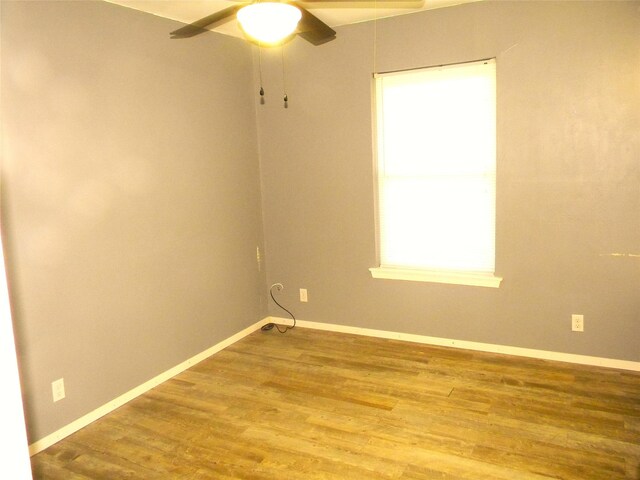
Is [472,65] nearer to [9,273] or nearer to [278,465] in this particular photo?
[278,465]

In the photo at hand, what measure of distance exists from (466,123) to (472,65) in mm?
392

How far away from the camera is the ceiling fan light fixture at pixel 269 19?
183 centimetres

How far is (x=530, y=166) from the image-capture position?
3.27 m

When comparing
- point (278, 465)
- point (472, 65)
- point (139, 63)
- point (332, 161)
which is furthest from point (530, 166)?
point (139, 63)

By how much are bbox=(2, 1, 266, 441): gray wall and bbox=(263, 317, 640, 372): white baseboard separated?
745mm

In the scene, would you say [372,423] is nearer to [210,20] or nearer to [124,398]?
[124,398]

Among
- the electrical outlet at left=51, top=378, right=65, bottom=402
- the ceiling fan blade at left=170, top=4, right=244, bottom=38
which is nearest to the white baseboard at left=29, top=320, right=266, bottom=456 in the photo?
the electrical outlet at left=51, top=378, right=65, bottom=402

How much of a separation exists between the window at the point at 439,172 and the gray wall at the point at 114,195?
1243mm

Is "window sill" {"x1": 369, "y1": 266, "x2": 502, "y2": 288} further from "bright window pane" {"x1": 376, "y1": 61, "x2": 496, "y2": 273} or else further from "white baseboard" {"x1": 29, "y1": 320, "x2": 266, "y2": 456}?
"white baseboard" {"x1": 29, "y1": 320, "x2": 266, "y2": 456}

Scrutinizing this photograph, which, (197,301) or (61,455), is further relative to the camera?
(197,301)

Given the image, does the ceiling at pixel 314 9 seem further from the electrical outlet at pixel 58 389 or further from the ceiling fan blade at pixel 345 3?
the electrical outlet at pixel 58 389

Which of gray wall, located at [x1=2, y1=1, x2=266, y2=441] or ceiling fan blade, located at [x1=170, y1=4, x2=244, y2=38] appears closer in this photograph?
ceiling fan blade, located at [x1=170, y1=4, x2=244, y2=38]

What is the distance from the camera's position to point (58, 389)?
2.68 meters

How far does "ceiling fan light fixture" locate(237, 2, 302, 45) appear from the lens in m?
1.83
